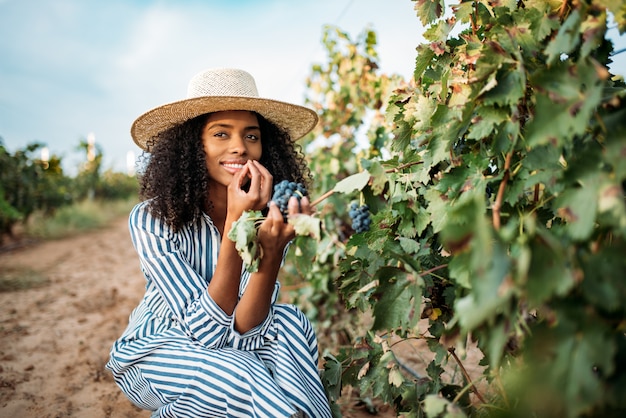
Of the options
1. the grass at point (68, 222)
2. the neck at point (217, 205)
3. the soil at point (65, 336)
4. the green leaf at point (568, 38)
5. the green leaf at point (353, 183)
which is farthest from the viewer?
the grass at point (68, 222)

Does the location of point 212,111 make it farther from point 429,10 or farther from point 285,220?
point 429,10

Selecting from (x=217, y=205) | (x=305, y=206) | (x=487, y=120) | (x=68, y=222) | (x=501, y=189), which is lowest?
(x=68, y=222)

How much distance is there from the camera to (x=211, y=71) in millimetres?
2029

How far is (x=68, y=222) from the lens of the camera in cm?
1051

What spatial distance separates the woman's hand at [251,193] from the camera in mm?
1511

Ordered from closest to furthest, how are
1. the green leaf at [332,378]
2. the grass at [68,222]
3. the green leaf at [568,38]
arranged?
1. the green leaf at [568,38]
2. the green leaf at [332,378]
3. the grass at [68,222]

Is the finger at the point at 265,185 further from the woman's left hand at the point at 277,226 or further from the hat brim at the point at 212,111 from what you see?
the hat brim at the point at 212,111

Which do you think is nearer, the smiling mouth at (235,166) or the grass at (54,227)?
the smiling mouth at (235,166)

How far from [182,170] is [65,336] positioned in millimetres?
2358

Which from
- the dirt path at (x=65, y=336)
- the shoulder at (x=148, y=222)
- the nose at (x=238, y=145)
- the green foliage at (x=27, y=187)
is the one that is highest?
the nose at (x=238, y=145)

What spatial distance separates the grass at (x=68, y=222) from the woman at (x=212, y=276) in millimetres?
8162

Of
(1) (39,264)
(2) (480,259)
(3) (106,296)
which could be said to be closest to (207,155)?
(2) (480,259)

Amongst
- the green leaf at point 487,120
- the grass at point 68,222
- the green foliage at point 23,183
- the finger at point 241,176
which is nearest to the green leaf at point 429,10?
the green leaf at point 487,120

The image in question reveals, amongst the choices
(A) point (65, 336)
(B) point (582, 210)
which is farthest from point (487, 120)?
(A) point (65, 336)
